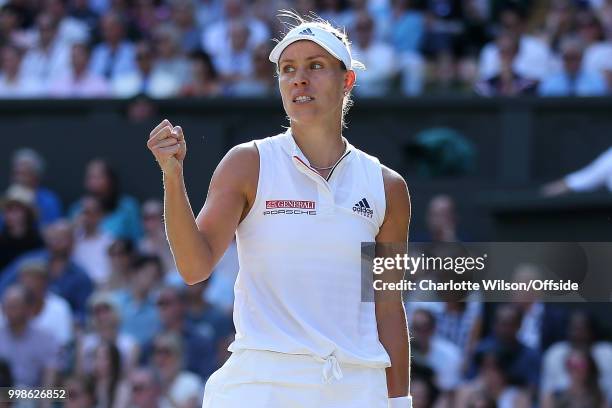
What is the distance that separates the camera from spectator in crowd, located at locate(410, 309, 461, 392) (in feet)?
29.0

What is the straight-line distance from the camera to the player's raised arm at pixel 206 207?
374 cm

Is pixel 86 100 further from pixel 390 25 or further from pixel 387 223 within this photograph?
pixel 387 223

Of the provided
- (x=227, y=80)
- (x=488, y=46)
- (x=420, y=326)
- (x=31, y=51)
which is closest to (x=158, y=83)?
(x=227, y=80)

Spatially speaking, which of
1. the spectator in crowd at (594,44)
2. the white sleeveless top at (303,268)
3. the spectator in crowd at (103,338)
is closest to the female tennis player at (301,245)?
the white sleeveless top at (303,268)

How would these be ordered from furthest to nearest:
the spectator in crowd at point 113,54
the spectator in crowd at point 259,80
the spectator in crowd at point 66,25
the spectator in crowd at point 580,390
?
the spectator in crowd at point 66,25 < the spectator in crowd at point 113,54 < the spectator in crowd at point 259,80 < the spectator in crowd at point 580,390

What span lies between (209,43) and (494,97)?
2.81 m

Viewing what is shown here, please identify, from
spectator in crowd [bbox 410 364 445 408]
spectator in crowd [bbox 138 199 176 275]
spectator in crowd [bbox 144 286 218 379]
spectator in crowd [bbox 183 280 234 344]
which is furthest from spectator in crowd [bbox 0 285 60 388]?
spectator in crowd [bbox 410 364 445 408]

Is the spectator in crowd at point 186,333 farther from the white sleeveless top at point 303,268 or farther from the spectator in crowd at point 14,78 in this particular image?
the white sleeveless top at point 303,268

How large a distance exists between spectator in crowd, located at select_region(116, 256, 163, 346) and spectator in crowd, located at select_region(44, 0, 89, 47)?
323 cm

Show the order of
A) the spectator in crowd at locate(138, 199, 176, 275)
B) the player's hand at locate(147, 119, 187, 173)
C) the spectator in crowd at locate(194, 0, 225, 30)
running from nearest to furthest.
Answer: the player's hand at locate(147, 119, 187, 173) < the spectator in crowd at locate(138, 199, 176, 275) < the spectator in crowd at locate(194, 0, 225, 30)

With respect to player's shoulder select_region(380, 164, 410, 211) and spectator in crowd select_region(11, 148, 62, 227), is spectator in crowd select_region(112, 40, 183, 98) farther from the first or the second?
player's shoulder select_region(380, 164, 410, 211)

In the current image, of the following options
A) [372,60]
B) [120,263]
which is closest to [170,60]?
[372,60]

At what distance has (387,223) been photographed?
13.8 ft

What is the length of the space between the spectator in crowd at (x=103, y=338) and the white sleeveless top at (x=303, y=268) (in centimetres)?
533
